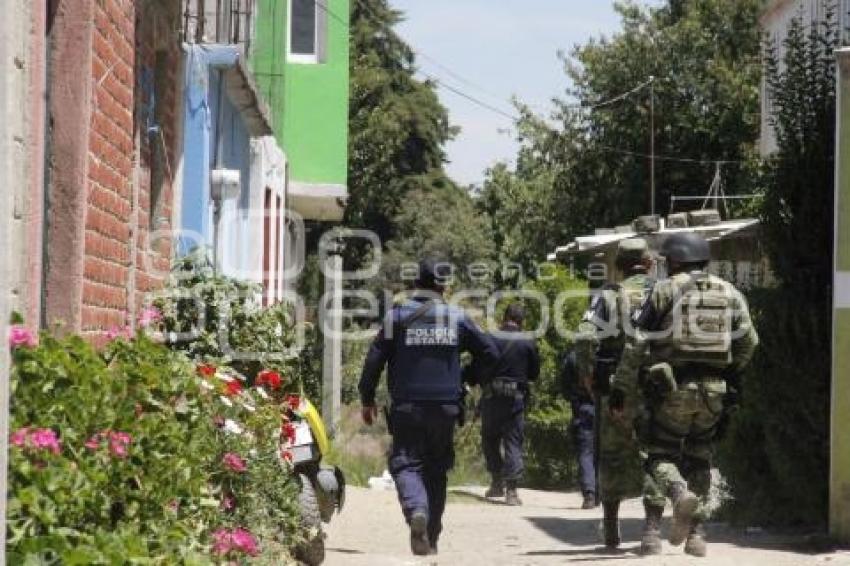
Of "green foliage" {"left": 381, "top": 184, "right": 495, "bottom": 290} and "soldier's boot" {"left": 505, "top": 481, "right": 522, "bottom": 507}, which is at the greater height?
"green foliage" {"left": 381, "top": 184, "right": 495, "bottom": 290}

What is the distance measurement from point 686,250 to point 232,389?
3.75m

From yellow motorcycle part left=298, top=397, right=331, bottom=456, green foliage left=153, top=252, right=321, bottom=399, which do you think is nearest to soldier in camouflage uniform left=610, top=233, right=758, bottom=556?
yellow motorcycle part left=298, top=397, right=331, bottom=456

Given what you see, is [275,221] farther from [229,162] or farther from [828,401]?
[828,401]

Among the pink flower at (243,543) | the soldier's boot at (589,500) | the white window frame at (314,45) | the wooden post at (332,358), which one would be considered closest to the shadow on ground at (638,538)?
the soldier's boot at (589,500)

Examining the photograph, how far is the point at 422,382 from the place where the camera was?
10.4 meters

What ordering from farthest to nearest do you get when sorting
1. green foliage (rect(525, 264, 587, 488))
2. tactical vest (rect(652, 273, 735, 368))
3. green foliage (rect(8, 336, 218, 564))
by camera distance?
1. green foliage (rect(525, 264, 587, 488))
2. tactical vest (rect(652, 273, 735, 368))
3. green foliage (rect(8, 336, 218, 564))

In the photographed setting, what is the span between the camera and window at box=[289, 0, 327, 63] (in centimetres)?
2138

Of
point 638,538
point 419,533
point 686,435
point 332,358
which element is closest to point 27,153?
point 419,533

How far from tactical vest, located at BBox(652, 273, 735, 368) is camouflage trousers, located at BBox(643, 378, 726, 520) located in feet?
0.62

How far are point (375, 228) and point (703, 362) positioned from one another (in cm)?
4545

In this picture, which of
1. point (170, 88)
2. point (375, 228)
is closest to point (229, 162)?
point (170, 88)

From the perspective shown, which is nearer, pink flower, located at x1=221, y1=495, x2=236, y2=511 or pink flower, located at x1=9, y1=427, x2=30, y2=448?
pink flower, located at x1=9, y1=427, x2=30, y2=448

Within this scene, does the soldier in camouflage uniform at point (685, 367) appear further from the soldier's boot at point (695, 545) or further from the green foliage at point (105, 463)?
the green foliage at point (105, 463)

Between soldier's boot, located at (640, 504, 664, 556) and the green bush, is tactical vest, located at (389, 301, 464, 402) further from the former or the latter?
the green bush
